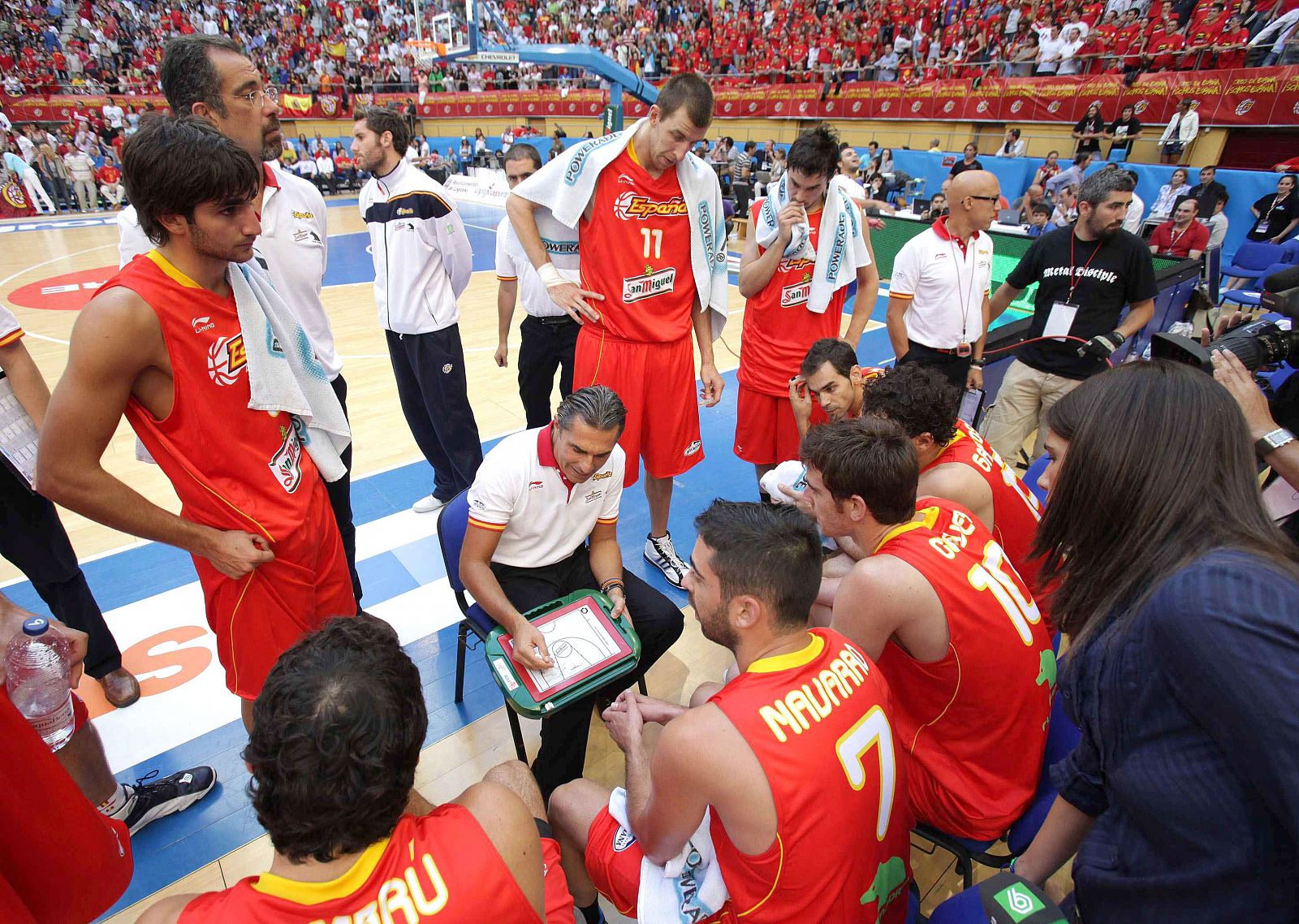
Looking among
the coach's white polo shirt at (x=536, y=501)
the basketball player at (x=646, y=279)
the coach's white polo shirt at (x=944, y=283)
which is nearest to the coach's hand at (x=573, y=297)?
the basketball player at (x=646, y=279)

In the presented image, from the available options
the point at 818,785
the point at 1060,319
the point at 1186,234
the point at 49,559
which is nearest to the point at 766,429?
the point at 1060,319

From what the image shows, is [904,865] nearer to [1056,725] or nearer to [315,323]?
[1056,725]

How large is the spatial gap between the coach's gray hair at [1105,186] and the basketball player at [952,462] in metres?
2.05

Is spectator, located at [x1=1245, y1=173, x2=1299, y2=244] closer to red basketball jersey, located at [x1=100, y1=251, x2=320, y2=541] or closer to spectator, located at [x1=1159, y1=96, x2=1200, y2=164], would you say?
spectator, located at [x1=1159, y1=96, x2=1200, y2=164]

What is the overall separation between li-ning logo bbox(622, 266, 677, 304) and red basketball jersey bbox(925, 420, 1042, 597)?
4.50 ft

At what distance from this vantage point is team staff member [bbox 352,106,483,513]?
3553 millimetres

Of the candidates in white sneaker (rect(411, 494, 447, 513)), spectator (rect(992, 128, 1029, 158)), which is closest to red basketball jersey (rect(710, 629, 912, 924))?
white sneaker (rect(411, 494, 447, 513))

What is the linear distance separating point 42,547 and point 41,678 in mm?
906

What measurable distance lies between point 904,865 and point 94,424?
2085 millimetres

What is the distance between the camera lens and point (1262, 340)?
2.17 m

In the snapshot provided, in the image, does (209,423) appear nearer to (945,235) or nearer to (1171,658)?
(1171,658)

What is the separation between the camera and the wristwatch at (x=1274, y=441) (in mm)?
1943

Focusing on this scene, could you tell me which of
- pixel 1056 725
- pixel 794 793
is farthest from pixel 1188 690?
pixel 1056 725

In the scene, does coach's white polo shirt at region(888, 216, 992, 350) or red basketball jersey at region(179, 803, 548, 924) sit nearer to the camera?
red basketball jersey at region(179, 803, 548, 924)
